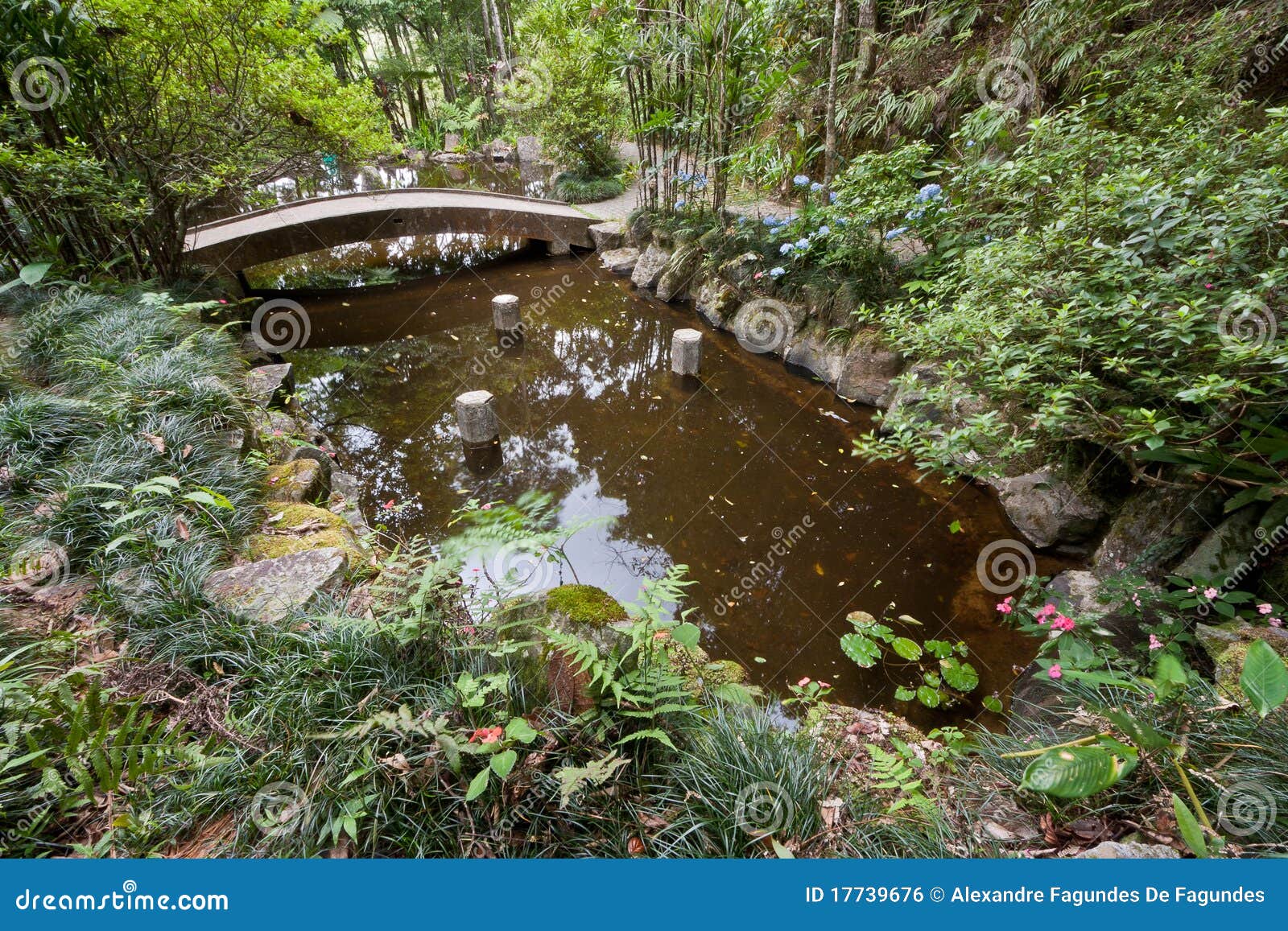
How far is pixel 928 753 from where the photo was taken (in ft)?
8.57

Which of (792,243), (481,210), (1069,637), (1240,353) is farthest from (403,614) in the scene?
(481,210)

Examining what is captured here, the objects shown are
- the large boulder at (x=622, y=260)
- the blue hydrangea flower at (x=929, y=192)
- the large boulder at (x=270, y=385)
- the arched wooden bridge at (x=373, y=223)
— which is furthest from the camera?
the large boulder at (x=622, y=260)

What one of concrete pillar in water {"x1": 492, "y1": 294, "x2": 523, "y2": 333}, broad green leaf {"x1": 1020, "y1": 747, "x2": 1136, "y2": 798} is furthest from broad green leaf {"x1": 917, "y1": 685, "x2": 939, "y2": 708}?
concrete pillar in water {"x1": 492, "y1": 294, "x2": 523, "y2": 333}

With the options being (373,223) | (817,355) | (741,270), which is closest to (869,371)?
(817,355)

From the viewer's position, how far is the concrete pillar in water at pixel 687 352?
6105 millimetres

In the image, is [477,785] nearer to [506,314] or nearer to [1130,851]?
[1130,851]

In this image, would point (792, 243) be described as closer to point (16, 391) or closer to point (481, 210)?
point (481, 210)

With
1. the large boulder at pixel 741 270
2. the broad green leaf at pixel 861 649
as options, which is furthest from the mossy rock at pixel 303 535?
the large boulder at pixel 741 270

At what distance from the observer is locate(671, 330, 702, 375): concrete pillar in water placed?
6.11m

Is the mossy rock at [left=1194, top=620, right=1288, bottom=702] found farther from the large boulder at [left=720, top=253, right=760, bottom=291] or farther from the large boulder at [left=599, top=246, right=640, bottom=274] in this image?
the large boulder at [left=599, top=246, right=640, bottom=274]

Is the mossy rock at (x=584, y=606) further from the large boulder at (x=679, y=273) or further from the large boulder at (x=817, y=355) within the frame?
the large boulder at (x=679, y=273)

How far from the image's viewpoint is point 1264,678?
61.9 inches

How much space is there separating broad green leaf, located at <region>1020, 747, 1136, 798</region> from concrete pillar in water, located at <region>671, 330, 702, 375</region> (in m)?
5.19

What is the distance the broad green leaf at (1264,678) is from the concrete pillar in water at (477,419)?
490 cm
